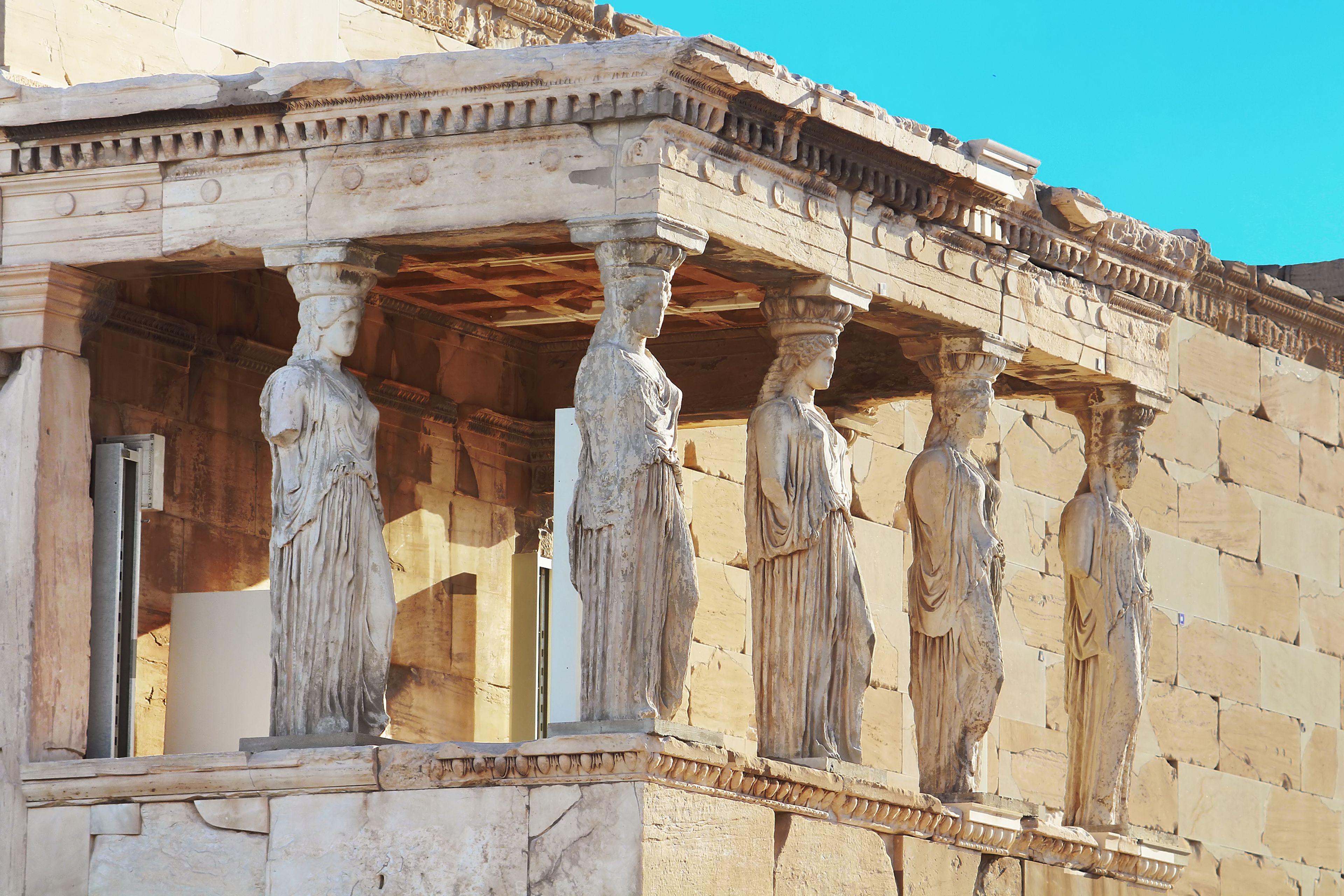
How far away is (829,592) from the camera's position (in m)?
11.1

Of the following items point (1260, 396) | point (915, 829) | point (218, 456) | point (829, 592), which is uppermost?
point (1260, 396)

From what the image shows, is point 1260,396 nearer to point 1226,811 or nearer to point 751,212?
point 1226,811

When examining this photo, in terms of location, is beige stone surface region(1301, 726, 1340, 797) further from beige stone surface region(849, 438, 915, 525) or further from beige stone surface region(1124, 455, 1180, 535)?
beige stone surface region(849, 438, 915, 525)

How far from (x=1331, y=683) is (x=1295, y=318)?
231cm

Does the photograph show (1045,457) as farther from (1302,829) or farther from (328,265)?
(328,265)

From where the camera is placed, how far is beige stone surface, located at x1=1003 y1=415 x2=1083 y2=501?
16.5 metres

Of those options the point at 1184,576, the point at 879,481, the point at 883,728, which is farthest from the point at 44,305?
the point at 1184,576

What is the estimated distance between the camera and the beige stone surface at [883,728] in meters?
15.5

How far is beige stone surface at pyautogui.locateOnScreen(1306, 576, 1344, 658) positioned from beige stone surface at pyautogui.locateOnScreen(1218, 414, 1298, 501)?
62 cm

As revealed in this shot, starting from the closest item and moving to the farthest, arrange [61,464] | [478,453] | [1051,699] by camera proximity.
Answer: [61,464] < [478,453] < [1051,699]

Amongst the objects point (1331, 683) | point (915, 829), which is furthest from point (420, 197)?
point (1331, 683)

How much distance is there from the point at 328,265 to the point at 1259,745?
8.95 meters

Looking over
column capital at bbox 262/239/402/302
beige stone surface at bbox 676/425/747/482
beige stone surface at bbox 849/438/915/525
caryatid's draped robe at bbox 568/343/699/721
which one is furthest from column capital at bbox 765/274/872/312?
beige stone surface at bbox 849/438/915/525

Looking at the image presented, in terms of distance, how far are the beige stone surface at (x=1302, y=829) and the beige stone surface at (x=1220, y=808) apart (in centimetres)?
9
